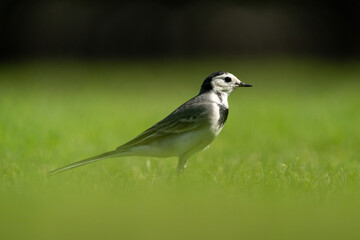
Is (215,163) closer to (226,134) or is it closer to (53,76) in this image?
(226,134)

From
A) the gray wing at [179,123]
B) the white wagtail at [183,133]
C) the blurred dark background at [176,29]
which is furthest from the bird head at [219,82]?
the blurred dark background at [176,29]

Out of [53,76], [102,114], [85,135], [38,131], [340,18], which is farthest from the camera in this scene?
[340,18]

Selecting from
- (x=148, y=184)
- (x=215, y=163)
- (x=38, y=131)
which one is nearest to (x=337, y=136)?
(x=215, y=163)

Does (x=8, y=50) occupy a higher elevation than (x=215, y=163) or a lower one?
higher

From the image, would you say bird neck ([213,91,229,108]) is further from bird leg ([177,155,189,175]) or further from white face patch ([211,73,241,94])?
bird leg ([177,155,189,175])

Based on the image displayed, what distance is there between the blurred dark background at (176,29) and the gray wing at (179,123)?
17614mm

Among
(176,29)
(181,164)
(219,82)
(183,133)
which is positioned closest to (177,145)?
(183,133)

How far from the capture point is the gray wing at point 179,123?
5.44m

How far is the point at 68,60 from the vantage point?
2303 centimetres

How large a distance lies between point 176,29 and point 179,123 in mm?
18336

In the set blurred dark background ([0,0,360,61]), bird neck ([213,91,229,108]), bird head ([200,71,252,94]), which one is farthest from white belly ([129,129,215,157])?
blurred dark background ([0,0,360,61])

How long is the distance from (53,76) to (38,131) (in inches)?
472

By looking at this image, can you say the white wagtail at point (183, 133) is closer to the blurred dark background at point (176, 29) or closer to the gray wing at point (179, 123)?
the gray wing at point (179, 123)

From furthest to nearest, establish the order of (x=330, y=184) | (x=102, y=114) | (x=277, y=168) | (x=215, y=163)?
(x=102, y=114) → (x=215, y=163) → (x=277, y=168) → (x=330, y=184)
